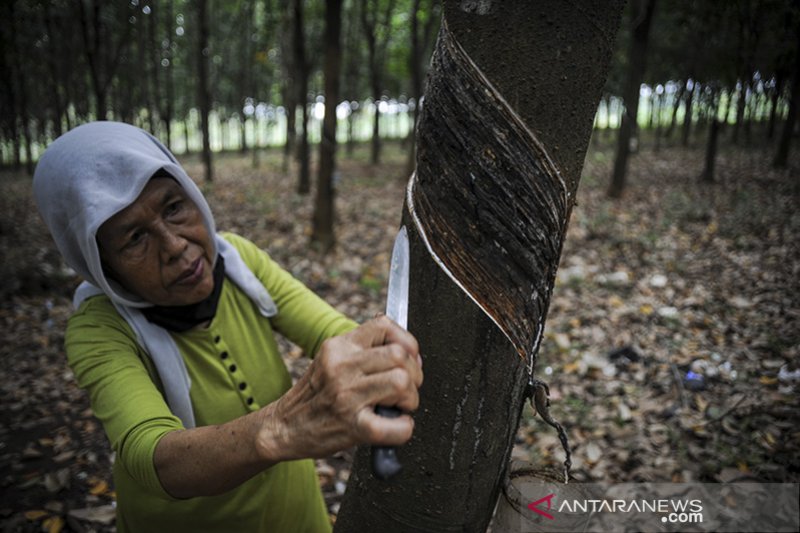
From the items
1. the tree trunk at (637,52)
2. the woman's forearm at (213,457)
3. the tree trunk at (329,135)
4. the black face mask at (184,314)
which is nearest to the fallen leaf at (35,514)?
the black face mask at (184,314)

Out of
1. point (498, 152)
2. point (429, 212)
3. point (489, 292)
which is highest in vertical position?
point (498, 152)

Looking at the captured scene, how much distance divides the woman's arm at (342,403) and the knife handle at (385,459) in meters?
0.02

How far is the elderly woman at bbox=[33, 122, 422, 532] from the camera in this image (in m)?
0.80

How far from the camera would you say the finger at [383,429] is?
0.74 meters

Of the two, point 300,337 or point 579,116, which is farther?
point 300,337

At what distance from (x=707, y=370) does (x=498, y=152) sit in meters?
4.03

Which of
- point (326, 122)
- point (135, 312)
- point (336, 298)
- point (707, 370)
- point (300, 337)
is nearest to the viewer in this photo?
point (135, 312)

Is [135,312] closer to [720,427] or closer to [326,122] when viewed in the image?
[720,427]

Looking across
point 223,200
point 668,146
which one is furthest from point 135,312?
point 668,146

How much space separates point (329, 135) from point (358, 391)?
6.39 m

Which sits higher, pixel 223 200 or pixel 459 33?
pixel 459 33

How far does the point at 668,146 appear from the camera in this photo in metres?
19.1

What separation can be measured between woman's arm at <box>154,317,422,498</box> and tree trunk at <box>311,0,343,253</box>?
625 cm

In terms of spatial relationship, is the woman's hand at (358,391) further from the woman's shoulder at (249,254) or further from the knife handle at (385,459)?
the woman's shoulder at (249,254)
